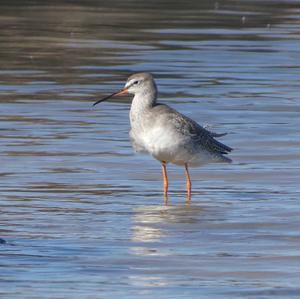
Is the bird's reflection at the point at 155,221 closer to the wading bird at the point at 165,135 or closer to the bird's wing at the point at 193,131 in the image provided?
the wading bird at the point at 165,135

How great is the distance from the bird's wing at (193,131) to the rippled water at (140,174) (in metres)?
0.39

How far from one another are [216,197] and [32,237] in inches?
104

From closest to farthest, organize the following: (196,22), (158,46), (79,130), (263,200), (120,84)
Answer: (263,200) → (79,130) → (120,84) → (158,46) → (196,22)

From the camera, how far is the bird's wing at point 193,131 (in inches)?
510

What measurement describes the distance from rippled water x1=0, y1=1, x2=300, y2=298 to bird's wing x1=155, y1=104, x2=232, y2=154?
391 millimetres

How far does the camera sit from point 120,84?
20844 millimetres

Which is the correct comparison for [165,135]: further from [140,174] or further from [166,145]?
[140,174]

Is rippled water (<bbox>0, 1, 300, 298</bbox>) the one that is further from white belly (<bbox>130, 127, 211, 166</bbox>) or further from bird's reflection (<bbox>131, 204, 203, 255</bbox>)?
white belly (<bbox>130, 127, 211, 166</bbox>)

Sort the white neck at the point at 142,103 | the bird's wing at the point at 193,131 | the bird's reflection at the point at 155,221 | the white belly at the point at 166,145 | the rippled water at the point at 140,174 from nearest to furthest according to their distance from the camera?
the rippled water at the point at 140,174, the bird's reflection at the point at 155,221, the white belly at the point at 166,145, the bird's wing at the point at 193,131, the white neck at the point at 142,103

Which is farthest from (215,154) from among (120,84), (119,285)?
(120,84)

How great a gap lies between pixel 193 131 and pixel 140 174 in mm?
1040

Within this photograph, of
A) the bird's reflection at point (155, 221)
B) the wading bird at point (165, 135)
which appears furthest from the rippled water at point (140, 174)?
the wading bird at point (165, 135)

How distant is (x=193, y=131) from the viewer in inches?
516

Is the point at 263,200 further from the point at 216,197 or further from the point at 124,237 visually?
the point at 124,237
